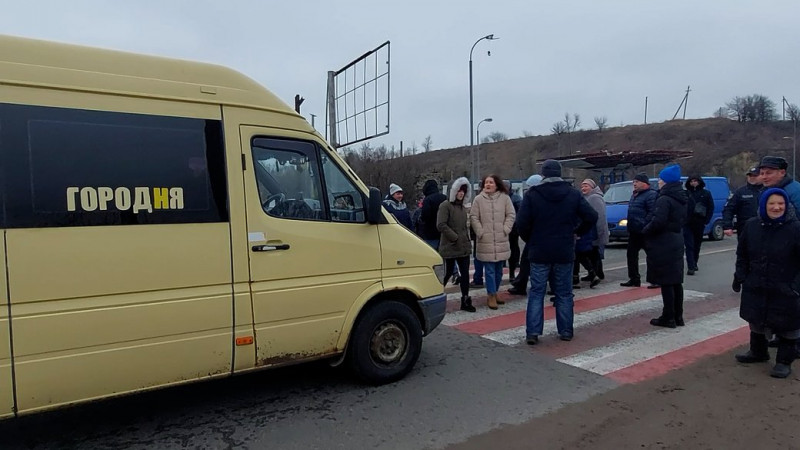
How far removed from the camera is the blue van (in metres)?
14.4

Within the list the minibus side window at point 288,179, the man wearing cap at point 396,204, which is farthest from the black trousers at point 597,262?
the minibus side window at point 288,179

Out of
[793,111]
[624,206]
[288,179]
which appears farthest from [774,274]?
[793,111]

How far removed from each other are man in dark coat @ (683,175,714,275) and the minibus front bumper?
697 cm

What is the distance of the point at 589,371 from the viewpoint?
16.3 ft

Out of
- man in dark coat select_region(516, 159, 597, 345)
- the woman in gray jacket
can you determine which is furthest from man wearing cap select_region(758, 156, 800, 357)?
the woman in gray jacket

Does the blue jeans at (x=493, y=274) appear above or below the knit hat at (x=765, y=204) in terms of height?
below

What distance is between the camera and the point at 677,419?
12.9 ft

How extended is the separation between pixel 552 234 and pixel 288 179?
9.44 feet

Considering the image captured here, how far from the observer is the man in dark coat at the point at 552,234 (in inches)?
220

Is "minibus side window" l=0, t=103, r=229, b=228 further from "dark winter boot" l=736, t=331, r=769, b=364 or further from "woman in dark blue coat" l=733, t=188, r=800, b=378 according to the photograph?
"dark winter boot" l=736, t=331, r=769, b=364

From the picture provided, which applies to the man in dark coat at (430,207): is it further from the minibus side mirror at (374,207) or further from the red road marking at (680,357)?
the red road marking at (680,357)

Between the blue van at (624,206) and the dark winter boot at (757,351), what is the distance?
8.12m

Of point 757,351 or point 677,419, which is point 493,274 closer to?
point 757,351

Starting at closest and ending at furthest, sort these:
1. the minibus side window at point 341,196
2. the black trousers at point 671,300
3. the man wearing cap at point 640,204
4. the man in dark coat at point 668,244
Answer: the minibus side window at point 341,196 < the man in dark coat at point 668,244 < the black trousers at point 671,300 < the man wearing cap at point 640,204
